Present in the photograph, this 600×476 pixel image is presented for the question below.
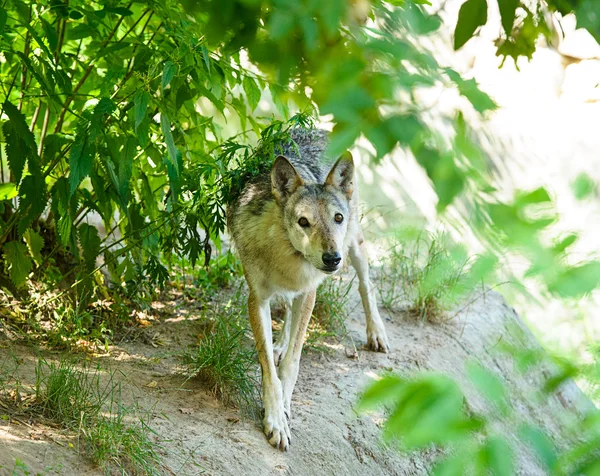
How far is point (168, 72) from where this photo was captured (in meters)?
4.02

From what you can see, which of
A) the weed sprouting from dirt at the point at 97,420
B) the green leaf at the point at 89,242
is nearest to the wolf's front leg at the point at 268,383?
the weed sprouting from dirt at the point at 97,420

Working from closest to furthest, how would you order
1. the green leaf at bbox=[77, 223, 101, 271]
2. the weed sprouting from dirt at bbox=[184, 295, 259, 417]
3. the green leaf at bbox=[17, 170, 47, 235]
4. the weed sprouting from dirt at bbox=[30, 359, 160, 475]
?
1. the weed sprouting from dirt at bbox=[30, 359, 160, 475]
2. the green leaf at bbox=[17, 170, 47, 235]
3. the weed sprouting from dirt at bbox=[184, 295, 259, 417]
4. the green leaf at bbox=[77, 223, 101, 271]

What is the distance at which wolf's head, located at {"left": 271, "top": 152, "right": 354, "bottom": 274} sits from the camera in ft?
15.5

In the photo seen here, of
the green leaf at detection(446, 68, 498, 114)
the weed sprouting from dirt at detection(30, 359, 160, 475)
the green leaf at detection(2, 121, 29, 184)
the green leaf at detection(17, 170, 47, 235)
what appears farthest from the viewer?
the green leaf at detection(17, 170, 47, 235)

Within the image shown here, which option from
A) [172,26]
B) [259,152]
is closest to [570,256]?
[172,26]

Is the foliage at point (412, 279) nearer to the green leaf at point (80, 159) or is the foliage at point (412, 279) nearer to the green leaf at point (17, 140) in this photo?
the green leaf at point (80, 159)

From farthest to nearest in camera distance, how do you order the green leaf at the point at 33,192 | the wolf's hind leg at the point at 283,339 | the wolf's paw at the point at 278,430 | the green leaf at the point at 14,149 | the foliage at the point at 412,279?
the foliage at the point at 412,279
the wolf's hind leg at the point at 283,339
the wolf's paw at the point at 278,430
the green leaf at the point at 33,192
the green leaf at the point at 14,149

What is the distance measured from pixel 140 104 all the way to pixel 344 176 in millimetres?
1690

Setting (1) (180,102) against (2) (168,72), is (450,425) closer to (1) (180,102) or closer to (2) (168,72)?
(2) (168,72)

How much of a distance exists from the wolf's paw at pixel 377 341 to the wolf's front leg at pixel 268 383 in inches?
52.0

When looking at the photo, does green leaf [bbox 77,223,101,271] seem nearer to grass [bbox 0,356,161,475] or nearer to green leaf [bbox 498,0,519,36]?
grass [bbox 0,356,161,475]

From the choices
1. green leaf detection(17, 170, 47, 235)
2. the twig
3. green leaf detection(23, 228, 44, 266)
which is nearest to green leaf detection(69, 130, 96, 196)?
green leaf detection(17, 170, 47, 235)

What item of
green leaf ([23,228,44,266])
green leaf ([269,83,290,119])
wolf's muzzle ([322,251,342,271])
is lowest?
green leaf ([23,228,44,266])

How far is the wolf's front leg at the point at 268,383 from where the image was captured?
15.3 feet
